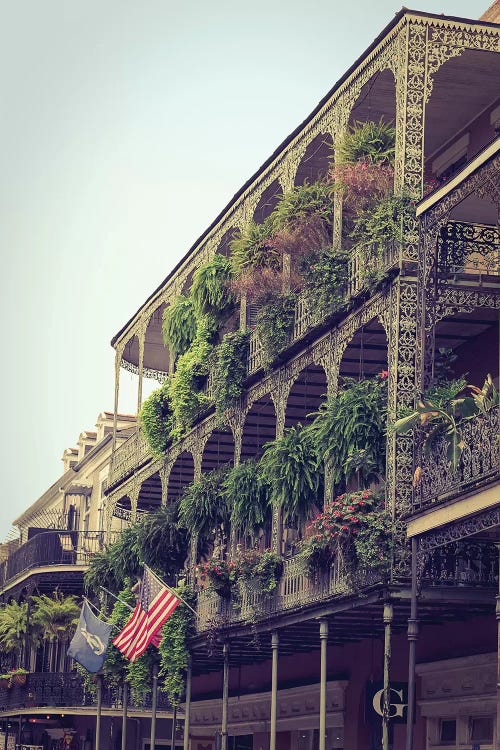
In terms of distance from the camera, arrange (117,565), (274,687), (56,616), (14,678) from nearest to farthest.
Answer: (274,687) → (117,565) → (56,616) → (14,678)

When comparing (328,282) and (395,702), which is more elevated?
(328,282)

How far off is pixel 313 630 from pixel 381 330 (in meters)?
6.00

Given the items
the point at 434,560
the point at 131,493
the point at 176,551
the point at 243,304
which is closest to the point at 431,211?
the point at 434,560

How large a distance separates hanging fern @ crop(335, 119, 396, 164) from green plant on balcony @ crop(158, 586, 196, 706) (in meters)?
11.5

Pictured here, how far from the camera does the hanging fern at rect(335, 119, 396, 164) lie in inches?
1047

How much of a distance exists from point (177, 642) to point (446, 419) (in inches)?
548

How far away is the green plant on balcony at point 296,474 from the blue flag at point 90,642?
1121 cm

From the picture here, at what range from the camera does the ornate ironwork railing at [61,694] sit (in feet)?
156

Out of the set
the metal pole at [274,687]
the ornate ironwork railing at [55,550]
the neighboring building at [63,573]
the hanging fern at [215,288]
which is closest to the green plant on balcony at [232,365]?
the hanging fern at [215,288]

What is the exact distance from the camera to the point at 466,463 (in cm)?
2011

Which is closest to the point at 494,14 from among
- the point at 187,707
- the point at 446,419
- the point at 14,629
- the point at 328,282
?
the point at 328,282

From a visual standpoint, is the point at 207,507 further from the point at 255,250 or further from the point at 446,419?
the point at 446,419

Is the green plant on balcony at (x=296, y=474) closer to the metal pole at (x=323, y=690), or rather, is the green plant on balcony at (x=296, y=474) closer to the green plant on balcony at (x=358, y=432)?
the green plant on balcony at (x=358, y=432)

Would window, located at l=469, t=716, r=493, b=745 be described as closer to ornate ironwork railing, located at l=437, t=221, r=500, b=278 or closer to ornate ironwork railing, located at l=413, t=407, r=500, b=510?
ornate ironwork railing, located at l=413, t=407, r=500, b=510
